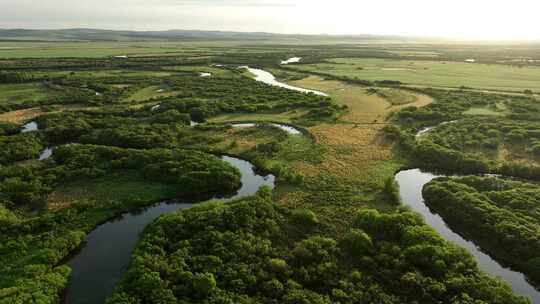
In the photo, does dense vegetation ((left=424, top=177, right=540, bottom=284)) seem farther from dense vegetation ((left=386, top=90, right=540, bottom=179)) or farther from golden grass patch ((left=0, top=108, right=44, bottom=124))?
golden grass patch ((left=0, top=108, right=44, bottom=124))

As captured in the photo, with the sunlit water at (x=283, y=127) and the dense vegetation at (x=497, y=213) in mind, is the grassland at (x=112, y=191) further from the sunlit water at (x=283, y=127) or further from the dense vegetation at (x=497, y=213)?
the dense vegetation at (x=497, y=213)

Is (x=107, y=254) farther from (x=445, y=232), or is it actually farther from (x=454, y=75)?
(x=454, y=75)

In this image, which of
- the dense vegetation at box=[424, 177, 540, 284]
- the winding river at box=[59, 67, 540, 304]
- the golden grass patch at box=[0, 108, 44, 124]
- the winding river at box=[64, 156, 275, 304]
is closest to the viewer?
the winding river at box=[64, 156, 275, 304]

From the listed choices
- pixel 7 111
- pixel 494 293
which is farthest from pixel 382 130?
pixel 7 111

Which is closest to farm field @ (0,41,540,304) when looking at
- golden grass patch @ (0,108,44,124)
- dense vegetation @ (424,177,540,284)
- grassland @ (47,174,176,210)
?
grassland @ (47,174,176,210)

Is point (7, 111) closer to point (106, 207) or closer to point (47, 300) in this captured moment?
point (106, 207)

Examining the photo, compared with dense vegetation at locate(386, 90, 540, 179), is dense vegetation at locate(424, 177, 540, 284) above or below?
below

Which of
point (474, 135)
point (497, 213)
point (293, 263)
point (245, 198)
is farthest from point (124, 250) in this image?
point (474, 135)

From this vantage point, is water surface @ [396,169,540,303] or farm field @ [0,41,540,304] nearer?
farm field @ [0,41,540,304]
